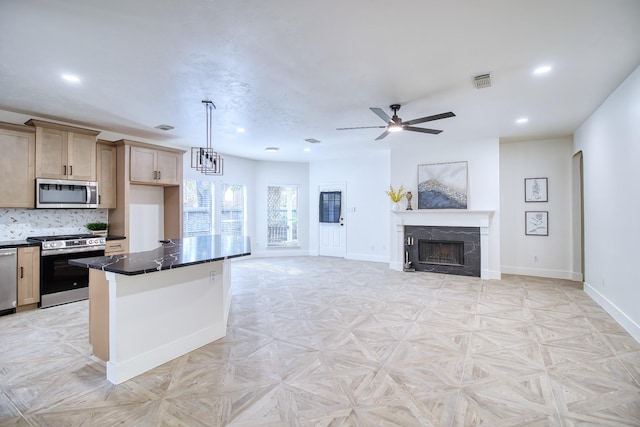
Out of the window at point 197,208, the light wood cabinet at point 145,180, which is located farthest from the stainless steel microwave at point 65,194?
the window at point 197,208

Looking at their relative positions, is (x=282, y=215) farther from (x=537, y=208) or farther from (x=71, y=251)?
(x=537, y=208)

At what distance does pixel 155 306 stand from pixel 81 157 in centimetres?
350

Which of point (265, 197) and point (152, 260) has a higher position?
point (265, 197)

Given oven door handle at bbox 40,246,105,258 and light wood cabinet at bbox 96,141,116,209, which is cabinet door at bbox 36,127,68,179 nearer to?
light wood cabinet at bbox 96,141,116,209

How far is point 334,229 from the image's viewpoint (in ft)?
28.3

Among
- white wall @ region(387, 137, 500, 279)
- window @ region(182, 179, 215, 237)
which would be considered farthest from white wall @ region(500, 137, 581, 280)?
window @ region(182, 179, 215, 237)

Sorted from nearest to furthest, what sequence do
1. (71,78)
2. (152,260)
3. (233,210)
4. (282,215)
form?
(152,260) < (71,78) < (233,210) < (282,215)

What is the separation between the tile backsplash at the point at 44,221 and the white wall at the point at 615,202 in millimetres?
7366

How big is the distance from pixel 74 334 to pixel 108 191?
105 inches

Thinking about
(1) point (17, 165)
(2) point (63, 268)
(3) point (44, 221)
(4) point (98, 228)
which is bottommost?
(2) point (63, 268)

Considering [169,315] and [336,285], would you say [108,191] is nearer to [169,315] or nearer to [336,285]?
[169,315]

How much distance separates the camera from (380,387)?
2344 millimetres

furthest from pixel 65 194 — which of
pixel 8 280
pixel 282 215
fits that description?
pixel 282 215

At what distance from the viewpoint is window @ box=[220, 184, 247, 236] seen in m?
7.83
